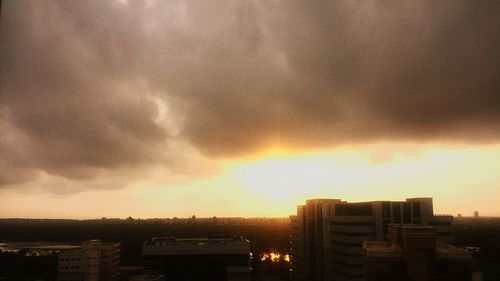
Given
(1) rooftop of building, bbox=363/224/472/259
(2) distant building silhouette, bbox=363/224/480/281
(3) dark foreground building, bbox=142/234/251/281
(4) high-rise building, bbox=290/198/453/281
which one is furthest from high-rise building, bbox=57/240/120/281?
(2) distant building silhouette, bbox=363/224/480/281

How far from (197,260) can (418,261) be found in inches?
2059

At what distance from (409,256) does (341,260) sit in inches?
1496

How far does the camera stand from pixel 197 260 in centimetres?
8319

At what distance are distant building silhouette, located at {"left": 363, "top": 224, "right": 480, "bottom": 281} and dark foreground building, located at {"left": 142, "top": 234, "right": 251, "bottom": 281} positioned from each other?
4473 centimetres

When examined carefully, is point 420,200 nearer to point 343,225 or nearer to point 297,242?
point 343,225

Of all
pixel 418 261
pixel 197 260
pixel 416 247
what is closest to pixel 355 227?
pixel 197 260

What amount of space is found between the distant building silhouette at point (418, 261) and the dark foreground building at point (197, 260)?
4473 cm

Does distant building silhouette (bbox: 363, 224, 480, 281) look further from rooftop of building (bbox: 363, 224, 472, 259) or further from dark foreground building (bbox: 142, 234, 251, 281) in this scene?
dark foreground building (bbox: 142, 234, 251, 281)

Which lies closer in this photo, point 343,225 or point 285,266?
point 343,225

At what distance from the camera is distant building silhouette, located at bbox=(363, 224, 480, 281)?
125 ft

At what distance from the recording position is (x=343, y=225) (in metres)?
76.8

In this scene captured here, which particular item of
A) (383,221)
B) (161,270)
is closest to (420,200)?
(383,221)

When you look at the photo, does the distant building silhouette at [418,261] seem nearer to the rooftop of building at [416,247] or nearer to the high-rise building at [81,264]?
the rooftop of building at [416,247]

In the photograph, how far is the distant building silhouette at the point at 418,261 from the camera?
38156 mm
